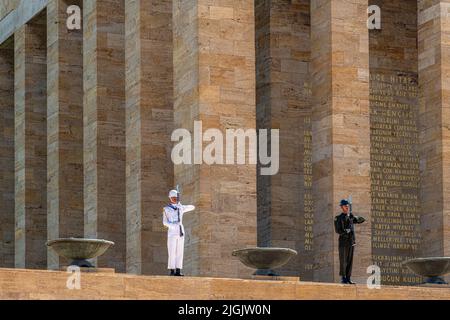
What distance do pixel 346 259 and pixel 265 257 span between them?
6.87ft

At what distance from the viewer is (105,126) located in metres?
51.3

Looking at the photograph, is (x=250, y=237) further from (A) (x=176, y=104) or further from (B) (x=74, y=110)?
(B) (x=74, y=110)

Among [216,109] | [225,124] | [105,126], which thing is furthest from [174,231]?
[105,126]

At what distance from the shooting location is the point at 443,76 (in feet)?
153

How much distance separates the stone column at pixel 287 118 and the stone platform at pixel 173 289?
11691 mm

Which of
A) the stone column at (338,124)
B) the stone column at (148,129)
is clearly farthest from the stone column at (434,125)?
the stone column at (148,129)

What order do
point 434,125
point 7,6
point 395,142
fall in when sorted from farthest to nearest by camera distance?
point 7,6 → point 395,142 → point 434,125

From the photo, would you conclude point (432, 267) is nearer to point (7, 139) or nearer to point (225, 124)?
point (225, 124)

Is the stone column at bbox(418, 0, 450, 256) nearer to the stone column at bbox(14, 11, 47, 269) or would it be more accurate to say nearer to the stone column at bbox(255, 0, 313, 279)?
the stone column at bbox(255, 0, 313, 279)

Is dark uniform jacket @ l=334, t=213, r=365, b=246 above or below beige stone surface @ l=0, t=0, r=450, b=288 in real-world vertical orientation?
below

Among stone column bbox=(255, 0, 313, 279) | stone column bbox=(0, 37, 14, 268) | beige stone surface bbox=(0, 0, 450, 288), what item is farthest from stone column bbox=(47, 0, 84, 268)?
stone column bbox=(255, 0, 313, 279)

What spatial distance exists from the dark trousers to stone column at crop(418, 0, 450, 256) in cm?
570

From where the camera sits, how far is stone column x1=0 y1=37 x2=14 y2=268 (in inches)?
2373

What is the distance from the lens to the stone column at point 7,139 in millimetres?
60281
